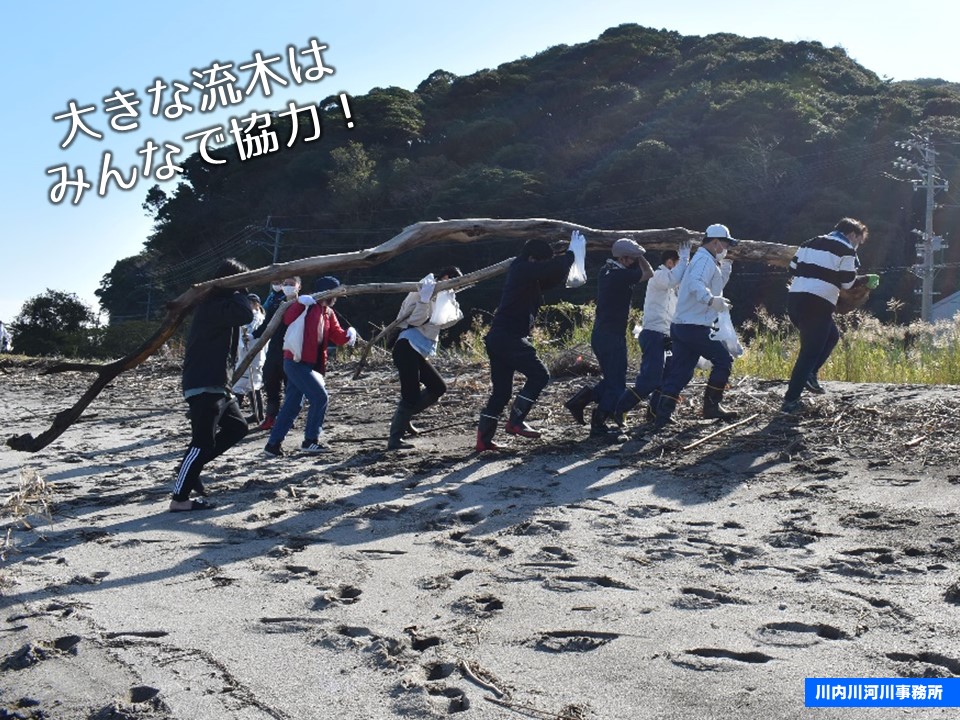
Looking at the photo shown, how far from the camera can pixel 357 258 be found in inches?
313

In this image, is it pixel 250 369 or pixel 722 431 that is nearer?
pixel 722 431

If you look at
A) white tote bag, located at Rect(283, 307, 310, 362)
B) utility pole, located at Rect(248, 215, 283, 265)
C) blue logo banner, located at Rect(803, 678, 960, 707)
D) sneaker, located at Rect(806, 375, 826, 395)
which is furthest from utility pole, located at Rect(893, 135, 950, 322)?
blue logo banner, located at Rect(803, 678, 960, 707)

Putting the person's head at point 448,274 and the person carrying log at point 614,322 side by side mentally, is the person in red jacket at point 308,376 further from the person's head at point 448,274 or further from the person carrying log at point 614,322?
the person carrying log at point 614,322

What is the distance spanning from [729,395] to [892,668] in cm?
726

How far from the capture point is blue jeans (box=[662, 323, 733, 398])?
9.62 m

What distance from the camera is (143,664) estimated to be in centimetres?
459

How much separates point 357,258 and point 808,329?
4.41 m

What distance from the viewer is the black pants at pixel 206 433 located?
25.3ft

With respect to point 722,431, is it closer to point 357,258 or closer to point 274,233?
point 357,258

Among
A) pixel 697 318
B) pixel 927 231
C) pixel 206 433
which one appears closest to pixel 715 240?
pixel 697 318

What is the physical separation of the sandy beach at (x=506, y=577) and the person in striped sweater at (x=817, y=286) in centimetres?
33

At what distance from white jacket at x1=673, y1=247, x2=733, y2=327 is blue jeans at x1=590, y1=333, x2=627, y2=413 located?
559 mm

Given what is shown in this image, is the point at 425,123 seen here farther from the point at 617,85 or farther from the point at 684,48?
the point at 684,48

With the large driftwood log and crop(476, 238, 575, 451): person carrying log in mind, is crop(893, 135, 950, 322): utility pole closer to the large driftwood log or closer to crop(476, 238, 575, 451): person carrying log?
the large driftwood log
